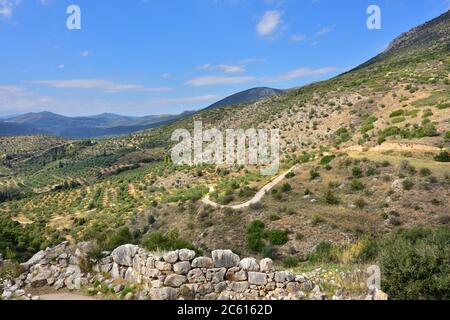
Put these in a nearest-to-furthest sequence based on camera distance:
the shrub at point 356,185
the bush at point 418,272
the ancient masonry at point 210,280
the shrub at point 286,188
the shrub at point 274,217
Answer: the bush at point 418,272
the ancient masonry at point 210,280
the shrub at point 274,217
the shrub at point 356,185
the shrub at point 286,188

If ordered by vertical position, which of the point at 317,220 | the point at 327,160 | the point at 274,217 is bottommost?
the point at 274,217

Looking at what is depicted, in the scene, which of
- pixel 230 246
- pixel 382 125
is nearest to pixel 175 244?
pixel 230 246

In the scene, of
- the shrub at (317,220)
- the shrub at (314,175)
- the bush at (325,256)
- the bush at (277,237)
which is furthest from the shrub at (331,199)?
the bush at (325,256)

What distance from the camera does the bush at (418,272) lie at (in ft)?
32.9

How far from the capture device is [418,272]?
10328mm

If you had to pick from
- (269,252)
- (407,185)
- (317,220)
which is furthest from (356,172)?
(269,252)

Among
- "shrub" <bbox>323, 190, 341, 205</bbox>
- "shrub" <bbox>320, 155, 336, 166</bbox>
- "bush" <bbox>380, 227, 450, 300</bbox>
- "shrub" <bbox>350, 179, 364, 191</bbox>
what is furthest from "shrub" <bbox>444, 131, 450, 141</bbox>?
"bush" <bbox>380, 227, 450, 300</bbox>

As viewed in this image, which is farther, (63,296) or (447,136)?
(447,136)

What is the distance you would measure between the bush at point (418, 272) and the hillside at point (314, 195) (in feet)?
0.22

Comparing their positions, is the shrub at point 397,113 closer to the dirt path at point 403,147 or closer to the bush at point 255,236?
the dirt path at point 403,147

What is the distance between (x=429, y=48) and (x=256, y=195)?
73.2 meters

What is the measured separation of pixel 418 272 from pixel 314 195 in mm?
19800

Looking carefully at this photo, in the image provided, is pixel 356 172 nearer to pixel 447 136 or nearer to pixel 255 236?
pixel 447 136
